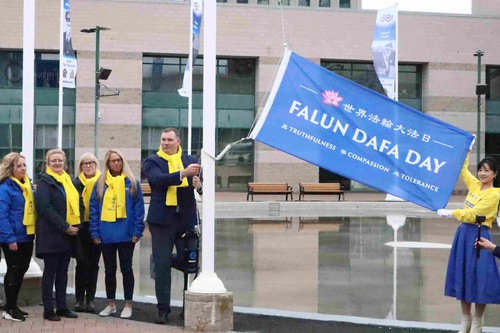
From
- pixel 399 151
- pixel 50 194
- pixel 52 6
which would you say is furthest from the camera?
pixel 52 6

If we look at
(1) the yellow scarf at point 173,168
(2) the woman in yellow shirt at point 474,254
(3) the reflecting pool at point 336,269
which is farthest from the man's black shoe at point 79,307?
(2) the woman in yellow shirt at point 474,254

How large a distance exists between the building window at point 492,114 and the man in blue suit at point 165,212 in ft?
119

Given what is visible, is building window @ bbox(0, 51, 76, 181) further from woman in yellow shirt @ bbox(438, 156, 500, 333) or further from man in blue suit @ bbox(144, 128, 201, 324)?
woman in yellow shirt @ bbox(438, 156, 500, 333)

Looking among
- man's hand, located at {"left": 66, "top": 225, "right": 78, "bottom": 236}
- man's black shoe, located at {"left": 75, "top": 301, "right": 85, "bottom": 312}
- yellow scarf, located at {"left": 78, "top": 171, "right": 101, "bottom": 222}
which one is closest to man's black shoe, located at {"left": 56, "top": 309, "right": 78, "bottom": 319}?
man's black shoe, located at {"left": 75, "top": 301, "right": 85, "bottom": 312}

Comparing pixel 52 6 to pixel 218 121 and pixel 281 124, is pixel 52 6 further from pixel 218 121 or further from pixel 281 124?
pixel 281 124

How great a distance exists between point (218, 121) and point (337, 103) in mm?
32955

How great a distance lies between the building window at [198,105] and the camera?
39500 millimetres

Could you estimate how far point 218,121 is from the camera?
40031mm

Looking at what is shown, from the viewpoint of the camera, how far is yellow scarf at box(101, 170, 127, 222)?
8508 mm

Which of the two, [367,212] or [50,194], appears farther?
[367,212]

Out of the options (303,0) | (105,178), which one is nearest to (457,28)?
(303,0)

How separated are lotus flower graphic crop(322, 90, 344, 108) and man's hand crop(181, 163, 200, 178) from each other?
1.53m

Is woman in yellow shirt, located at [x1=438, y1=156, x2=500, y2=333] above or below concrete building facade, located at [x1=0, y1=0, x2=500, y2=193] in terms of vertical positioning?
below

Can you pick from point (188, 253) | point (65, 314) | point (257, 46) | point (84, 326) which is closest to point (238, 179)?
point (257, 46)
